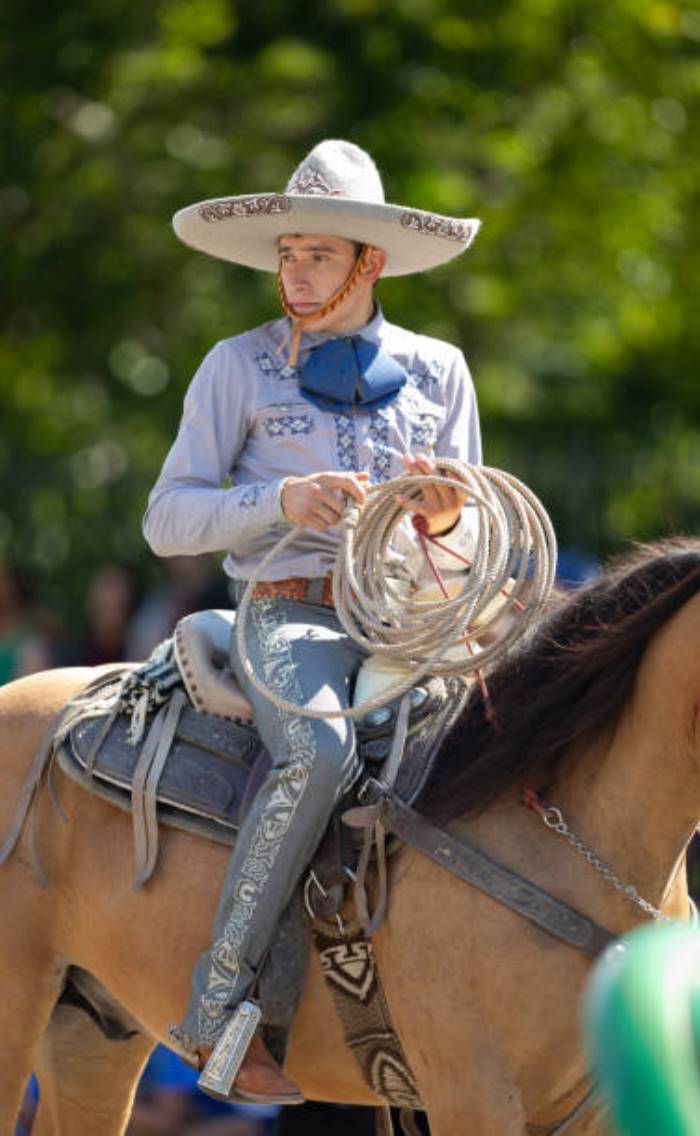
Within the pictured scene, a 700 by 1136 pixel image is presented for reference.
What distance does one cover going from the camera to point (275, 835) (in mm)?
4793

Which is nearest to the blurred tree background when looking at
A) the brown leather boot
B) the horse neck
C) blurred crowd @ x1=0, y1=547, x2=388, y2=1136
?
blurred crowd @ x1=0, y1=547, x2=388, y2=1136

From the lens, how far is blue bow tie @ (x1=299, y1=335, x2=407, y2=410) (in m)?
5.14


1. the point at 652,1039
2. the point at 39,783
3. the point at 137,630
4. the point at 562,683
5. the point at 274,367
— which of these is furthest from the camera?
the point at 137,630

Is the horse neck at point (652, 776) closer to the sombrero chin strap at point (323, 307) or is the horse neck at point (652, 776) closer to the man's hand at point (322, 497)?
the man's hand at point (322, 497)

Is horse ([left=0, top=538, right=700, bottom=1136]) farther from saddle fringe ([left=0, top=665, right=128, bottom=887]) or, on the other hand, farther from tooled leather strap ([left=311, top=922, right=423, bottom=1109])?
saddle fringe ([left=0, top=665, right=128, bottom=887])

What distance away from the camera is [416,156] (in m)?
12.0

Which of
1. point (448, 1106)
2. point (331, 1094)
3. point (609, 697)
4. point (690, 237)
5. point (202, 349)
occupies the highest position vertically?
point (609, 697)

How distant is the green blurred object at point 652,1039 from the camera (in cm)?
194

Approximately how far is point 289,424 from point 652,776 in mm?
1275

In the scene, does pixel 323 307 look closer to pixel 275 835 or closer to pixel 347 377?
pixel 347 377

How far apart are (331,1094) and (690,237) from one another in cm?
973

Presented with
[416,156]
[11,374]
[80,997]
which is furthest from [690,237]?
[80,997]

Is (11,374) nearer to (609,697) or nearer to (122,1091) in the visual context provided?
(122,1091)

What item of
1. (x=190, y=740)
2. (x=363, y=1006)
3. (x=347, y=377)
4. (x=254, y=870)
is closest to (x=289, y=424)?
(x=347, y=377)
